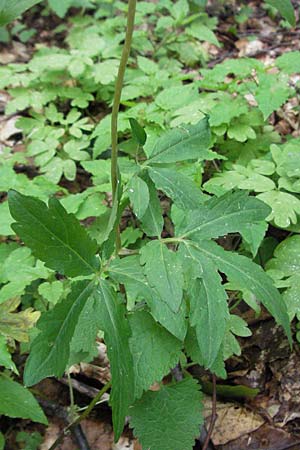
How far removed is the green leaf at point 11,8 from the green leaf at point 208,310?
83cm

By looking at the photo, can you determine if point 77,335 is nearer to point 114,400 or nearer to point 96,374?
point 114,400

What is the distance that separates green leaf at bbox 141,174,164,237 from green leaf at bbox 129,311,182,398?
0.27 m

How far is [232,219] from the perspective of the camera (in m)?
1.51

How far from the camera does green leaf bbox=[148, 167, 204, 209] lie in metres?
1.59

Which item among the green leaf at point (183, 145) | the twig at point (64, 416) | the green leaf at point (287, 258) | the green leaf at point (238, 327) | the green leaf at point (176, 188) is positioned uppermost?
the green leaf at point (183, 145)

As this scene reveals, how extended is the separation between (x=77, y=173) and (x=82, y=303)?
6.49ft

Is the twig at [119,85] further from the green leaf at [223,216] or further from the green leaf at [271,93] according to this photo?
the green leaf at [271,93]

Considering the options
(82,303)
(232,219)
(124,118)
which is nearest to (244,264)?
(232,219)

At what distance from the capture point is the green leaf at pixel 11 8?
4.21 ft

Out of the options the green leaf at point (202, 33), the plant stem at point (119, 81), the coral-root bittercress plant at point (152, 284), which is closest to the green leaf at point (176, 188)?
the coral-root bittercress plant at point (152, 284)

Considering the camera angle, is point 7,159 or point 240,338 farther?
point 7,159

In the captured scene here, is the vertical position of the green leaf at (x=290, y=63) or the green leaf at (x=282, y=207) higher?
the green leaf at (x=290, y=63)

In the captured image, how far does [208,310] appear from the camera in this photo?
139cm

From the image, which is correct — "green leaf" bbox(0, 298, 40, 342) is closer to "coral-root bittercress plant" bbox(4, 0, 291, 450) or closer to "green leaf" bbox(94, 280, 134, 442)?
"coral-root bittercress plant" bbox(4, 0, 291, 450)
